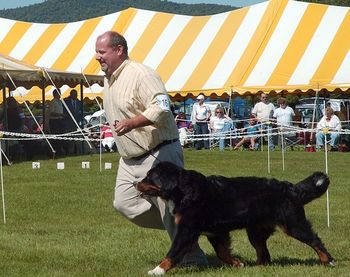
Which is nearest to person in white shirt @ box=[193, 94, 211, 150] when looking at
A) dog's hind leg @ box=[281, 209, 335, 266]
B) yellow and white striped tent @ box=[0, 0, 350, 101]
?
yellow and white striped tent @ box=[0, 0, 350, 101]

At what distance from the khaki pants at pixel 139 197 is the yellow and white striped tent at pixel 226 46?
16.0 meters

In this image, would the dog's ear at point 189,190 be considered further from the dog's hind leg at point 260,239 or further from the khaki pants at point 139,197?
the dog's hind leg at point 260,239

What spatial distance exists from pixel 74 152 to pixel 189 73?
4715mm

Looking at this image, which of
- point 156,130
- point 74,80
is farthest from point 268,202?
point 74,80

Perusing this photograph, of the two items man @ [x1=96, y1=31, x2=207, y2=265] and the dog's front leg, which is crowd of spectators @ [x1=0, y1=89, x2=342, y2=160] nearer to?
man @ [x1=96, y1=31, x2=207, y2=265]

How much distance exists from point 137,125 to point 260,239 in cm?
142

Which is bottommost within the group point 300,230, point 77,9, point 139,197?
point 300,230

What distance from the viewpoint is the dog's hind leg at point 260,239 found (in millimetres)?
6500

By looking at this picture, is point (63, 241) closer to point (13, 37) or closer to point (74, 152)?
point (74, 152)

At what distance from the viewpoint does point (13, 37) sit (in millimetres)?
28922

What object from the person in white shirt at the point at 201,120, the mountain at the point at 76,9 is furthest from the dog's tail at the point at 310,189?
the mountain at the point at 76,9

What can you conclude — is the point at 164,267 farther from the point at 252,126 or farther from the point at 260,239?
the point at 252,126

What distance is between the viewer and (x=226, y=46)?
24.8 meters

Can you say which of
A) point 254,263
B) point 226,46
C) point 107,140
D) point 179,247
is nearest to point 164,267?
point 179,247
